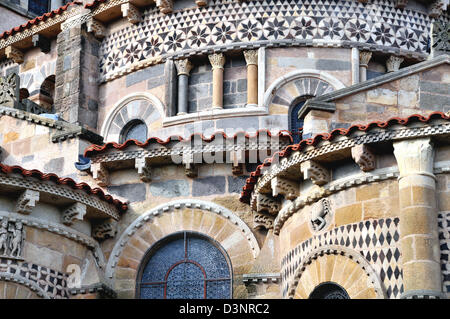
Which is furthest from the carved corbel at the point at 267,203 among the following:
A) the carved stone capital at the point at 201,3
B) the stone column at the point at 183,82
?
the carved stone capital at the point at 201,3

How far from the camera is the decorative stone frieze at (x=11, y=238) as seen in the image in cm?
2227

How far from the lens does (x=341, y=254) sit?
821 inches

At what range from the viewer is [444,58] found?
74.6ft

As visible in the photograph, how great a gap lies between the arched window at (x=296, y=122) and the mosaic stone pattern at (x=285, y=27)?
132 cm

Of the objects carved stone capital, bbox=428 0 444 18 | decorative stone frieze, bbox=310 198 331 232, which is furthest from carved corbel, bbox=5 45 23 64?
decorative stone frieze, bbox=310 198 331 232

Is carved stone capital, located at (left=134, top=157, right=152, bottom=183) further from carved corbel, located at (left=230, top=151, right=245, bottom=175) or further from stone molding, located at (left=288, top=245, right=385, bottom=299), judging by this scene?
stone molding, located at (left=288, top=245, right=385, bottom=299)

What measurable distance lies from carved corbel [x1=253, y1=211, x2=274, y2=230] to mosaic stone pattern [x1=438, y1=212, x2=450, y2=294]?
172 inches

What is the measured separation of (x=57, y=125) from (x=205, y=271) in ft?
16.0

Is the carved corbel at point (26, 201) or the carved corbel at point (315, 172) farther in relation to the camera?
the carved corbel at point (26, 201)

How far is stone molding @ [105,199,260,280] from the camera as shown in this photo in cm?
2409

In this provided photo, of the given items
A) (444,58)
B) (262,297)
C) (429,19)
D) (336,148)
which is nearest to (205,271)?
(262,297)

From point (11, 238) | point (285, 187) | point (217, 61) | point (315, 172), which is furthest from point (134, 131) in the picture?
point (315, 172)

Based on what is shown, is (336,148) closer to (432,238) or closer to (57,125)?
(432,238)

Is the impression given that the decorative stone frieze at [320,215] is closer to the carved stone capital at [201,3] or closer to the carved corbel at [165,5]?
the carved stone capital at [201,3]
